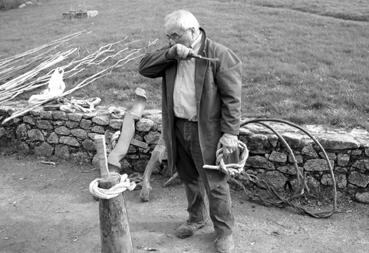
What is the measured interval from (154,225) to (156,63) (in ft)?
5.80

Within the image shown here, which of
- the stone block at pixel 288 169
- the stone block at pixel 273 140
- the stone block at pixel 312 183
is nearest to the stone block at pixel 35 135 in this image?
the stone block at pixel 273 140

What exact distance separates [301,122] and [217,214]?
2.08 metres

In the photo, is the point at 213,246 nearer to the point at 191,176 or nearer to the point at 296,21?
the point at 191,176

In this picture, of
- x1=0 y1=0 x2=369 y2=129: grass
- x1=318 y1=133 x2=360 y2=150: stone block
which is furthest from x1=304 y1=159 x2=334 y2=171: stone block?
x1=0 y1=0 x2=369 y2=129: grass

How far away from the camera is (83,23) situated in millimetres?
12570

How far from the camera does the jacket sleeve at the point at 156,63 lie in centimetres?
365

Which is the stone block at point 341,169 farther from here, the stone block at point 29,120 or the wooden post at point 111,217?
the stone block at point 29,120

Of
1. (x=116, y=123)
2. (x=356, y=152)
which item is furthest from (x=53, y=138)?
(x=356, y=152)

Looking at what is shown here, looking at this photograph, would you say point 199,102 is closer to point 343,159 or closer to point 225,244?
point 225,244

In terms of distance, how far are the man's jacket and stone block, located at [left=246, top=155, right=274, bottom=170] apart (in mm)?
1418

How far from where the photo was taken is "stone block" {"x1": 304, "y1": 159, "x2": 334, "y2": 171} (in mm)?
4867

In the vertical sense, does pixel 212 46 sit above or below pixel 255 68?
above

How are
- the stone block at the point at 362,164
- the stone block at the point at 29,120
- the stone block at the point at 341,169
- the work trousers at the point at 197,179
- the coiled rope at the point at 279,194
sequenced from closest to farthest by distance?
the work trousers at the point at 197,179 < the coiled rope at the point at 279,194 < the stone block at the point at 362,164 < the stone block at the point at 341,169 < the stone block at the point at 29,120

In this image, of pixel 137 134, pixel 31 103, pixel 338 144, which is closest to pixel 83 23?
pixel 31 103
